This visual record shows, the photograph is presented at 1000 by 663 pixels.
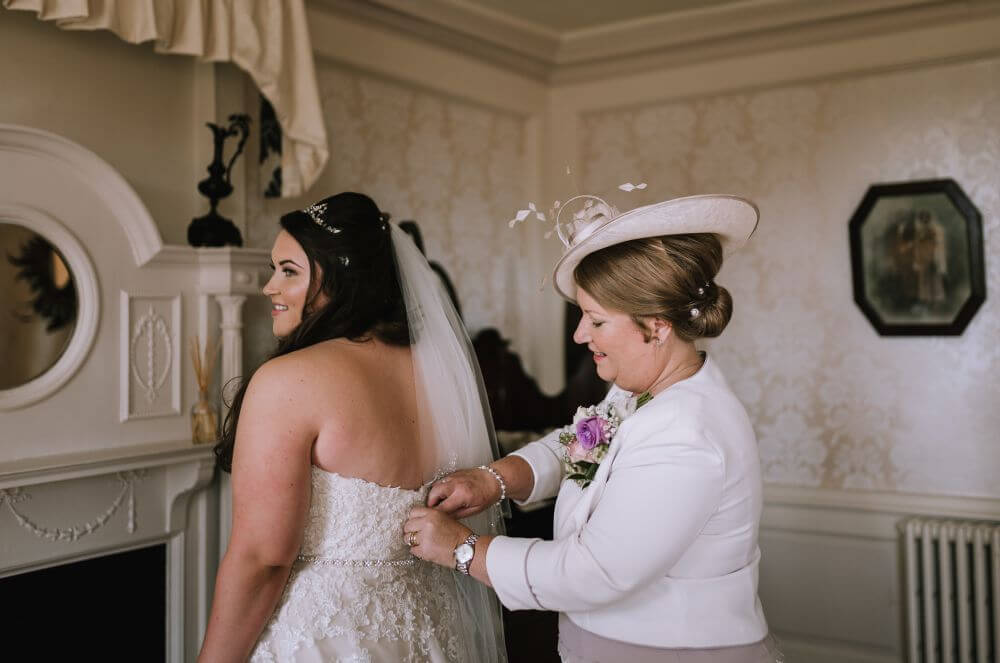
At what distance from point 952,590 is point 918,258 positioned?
143 cm

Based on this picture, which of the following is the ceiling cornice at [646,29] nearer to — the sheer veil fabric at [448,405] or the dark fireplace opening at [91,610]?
the sheer veil fabric at [448,405]

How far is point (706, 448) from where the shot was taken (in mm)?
1652

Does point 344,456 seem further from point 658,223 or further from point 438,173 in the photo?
point 438,173

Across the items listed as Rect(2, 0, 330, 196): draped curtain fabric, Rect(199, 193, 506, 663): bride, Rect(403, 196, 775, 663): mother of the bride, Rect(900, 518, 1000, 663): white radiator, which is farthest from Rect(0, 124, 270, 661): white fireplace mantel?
Rect(900, 518, 1000, 663): white radiator

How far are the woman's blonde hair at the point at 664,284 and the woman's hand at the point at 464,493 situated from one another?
53cm

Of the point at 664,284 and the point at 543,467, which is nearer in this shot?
the point at 664,284

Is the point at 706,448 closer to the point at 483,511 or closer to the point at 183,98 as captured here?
the point at 483,511

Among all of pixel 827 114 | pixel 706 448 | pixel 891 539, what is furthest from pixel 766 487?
pixel 706 448

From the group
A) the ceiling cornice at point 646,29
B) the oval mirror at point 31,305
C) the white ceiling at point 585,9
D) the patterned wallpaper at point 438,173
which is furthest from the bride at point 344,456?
the white ceiling at point 585,9

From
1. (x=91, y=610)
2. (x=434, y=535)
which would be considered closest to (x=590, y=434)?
(x=434, y=535)

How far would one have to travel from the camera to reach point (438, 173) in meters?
4.34

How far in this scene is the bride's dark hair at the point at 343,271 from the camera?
1.95m

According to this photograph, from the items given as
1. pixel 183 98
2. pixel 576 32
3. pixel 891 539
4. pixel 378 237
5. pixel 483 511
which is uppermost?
pixel 576 32

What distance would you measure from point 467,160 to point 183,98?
164 cm
